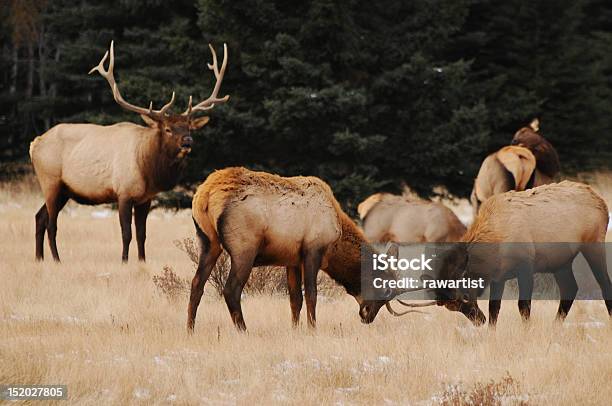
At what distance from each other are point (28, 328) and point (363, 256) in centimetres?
275

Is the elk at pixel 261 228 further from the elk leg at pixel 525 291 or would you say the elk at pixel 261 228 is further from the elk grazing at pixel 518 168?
the elk grazing at pixel 518 168

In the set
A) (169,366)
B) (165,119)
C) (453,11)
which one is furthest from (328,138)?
(169,366)

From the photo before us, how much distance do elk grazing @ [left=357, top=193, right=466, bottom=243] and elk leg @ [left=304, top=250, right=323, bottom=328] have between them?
4.16 m

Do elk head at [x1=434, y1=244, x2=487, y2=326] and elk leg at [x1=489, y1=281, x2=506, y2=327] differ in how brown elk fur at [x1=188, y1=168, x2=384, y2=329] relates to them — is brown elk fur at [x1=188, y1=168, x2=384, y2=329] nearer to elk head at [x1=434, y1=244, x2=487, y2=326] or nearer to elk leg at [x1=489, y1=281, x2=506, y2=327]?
elk head at [x1=434, y1=244, x2=487, y2=326]

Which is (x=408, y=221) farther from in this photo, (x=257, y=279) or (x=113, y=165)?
(x=113, y=165)

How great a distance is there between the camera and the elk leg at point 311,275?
7633 millimetres

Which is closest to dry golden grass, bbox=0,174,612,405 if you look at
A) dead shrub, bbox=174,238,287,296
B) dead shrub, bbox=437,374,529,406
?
dead shrub, bbox=437,374,529,406

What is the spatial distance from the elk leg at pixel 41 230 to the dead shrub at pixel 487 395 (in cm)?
709

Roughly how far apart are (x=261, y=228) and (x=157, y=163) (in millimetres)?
4913

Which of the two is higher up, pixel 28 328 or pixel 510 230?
pixel 510 230

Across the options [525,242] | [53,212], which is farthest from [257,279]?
[53,212]

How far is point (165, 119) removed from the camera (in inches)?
461

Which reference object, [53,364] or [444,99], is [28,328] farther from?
[444,99]

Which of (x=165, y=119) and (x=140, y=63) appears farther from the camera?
(x=140, y=63)
